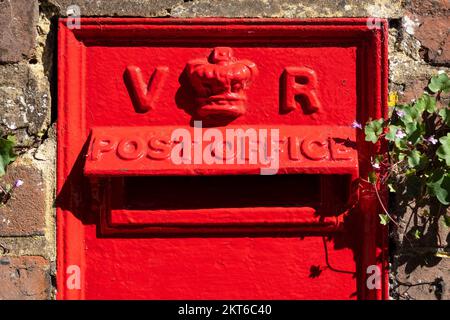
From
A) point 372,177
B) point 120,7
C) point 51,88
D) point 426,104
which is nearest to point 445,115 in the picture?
point 426,104

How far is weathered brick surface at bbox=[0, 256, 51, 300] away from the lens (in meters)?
1.79

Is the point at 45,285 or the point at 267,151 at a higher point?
the point at 267,151

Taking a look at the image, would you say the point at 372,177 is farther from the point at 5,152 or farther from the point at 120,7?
the point at 5,152

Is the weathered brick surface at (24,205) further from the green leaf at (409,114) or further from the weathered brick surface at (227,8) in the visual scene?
the green leaf at (409,114)

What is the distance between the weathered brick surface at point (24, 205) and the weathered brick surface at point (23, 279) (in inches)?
3.2

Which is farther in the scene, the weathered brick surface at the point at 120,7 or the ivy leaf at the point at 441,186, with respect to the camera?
the weathered brick surface at the point at 120,7

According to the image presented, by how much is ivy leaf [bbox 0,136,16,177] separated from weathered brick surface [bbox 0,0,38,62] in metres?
0.25

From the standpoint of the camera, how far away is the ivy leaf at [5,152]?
69.3 inches

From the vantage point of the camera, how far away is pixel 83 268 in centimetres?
181

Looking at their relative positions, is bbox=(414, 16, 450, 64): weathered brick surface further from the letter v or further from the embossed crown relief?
the letter v

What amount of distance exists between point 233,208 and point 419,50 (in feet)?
2.41

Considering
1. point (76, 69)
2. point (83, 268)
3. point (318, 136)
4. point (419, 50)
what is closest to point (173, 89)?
point (76, 69)

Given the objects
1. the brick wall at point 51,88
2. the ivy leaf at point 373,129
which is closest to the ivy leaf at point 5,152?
the brick wall at point 51,88

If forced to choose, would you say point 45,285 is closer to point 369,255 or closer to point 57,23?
point 57,23
